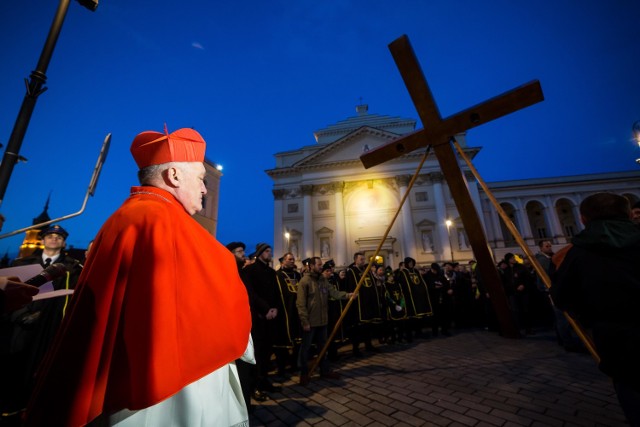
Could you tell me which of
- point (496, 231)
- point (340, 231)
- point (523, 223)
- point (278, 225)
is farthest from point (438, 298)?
point (523, 223)

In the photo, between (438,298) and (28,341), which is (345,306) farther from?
(28,341)

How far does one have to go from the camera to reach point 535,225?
35250 mm

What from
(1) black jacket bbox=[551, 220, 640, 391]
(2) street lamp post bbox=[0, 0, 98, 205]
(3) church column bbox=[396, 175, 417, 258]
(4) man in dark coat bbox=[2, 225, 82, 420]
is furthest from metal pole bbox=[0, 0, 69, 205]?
(3) church column bbox=[396, 175, 417, 258]

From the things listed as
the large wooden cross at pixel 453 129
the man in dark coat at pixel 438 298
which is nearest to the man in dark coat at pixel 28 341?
the large wooden cross at pixel 453 129

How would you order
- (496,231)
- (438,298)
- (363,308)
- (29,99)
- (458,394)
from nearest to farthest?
(29,99), (458,394), (363,308), (438,298), (496,231)

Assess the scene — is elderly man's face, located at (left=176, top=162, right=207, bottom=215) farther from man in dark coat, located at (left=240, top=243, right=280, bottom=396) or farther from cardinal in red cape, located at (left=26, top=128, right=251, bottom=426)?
man in dark coat, located at (left=240, top=243, right=280, bottom=396)

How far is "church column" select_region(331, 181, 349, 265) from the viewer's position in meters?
27.7

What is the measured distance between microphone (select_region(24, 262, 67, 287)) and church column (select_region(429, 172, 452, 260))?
27.5 m

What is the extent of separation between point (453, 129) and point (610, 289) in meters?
2.91

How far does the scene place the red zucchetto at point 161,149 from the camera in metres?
1.52

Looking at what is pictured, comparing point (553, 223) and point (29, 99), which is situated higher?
point (553, 223)

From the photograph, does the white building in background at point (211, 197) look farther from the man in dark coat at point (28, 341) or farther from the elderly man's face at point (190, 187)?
the elderly man's face at point (190, 187)

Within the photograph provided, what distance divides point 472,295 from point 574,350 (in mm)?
4257

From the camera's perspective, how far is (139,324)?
39.1 inches
